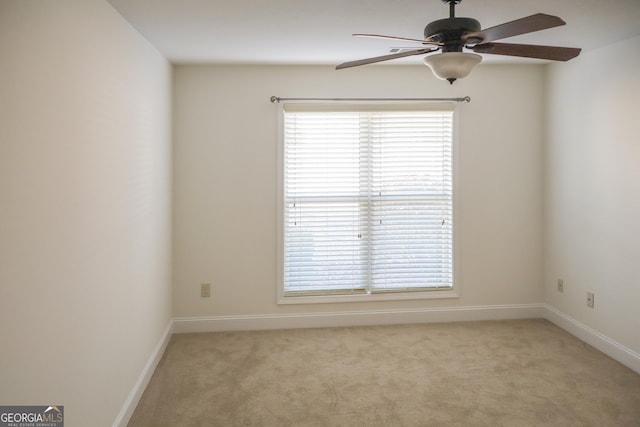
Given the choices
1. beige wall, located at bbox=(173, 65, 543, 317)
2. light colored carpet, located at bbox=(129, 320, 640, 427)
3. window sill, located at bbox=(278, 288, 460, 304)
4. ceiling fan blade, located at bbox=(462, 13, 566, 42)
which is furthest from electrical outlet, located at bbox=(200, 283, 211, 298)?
ceiling fan blade, located at bbox=(462, 13, 566, 42)

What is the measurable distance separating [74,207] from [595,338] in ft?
12.4

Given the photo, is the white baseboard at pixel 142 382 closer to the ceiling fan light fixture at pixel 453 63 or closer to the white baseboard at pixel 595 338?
the ceiling fan light fixture at pixel 453 63

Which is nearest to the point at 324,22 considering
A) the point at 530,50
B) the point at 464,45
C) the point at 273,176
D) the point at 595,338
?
the point at 464,45

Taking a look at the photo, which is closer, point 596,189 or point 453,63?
point 453,63

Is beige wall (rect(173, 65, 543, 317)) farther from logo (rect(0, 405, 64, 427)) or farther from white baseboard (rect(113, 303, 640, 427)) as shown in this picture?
logo (rect(0, 405, 64, 427))

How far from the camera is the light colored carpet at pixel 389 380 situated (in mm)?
2488

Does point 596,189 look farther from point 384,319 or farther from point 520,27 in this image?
point 520,27

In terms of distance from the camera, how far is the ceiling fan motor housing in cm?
188

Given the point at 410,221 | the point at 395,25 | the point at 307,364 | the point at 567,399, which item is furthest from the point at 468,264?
the point at 395,25

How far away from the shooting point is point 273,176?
389cm

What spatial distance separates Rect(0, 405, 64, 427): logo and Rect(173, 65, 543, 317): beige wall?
2.24m

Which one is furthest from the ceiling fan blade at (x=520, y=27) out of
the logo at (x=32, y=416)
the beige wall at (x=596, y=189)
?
the logo at (x=32, y=416)

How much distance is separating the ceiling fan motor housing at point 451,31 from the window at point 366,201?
6.29 feet

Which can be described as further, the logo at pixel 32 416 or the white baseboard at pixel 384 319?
the white baseboard at pixel 384 319
